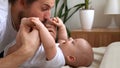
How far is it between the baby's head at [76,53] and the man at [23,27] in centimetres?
13

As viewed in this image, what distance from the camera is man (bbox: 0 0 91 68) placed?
41.3 inches

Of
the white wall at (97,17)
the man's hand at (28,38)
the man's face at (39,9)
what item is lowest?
the white wall at (97,17)

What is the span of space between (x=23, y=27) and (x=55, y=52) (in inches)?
6.9

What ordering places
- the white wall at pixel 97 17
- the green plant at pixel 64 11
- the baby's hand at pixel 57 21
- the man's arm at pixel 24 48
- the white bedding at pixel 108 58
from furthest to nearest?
the white wall at pixel 97 17 → the green plant at pixel 64 11 → the baby's hand at pixel 57 21 → the white bedding at pixel 108 58 → the man's arm at pixel 24 48

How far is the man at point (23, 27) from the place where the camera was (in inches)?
41.3

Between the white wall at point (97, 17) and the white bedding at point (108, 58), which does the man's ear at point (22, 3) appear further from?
the white wall at point (97, 17)

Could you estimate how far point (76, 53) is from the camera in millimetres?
1350

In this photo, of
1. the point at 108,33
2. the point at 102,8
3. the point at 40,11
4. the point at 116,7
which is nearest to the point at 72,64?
the point at 40,11

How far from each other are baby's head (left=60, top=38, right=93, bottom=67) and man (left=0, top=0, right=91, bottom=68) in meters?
0.13

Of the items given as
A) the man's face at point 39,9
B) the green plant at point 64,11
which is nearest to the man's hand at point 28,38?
the man's face at point 39,9

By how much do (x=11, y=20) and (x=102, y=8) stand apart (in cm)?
194

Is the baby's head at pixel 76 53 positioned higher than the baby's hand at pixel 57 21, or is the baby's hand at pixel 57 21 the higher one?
the baby's hand at pixel 57 21

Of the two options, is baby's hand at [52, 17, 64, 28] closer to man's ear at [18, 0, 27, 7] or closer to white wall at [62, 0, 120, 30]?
man's ear at [18, 0, 27, 7]

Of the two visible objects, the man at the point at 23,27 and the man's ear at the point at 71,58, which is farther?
the man's ear at the point at 71,58
